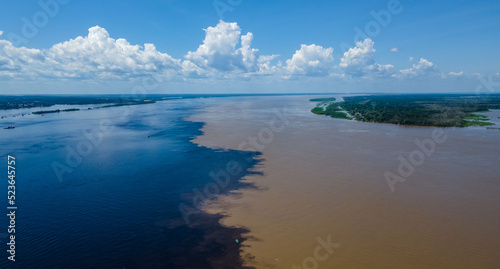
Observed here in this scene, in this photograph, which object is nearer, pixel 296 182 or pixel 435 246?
pixel 435 246

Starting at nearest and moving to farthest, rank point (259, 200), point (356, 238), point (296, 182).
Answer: point (356, 238), point (259, 200), point (296, 182)

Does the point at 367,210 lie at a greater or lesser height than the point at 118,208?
lesser

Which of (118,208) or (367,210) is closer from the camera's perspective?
(367,210)

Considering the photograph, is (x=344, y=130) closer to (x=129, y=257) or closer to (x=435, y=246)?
(x=435, y=246)

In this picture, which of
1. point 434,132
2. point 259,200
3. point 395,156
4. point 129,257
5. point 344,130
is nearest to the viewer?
point 129,257

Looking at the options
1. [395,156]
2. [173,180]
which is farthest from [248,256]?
[395,156]

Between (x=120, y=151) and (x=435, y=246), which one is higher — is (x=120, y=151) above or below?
above

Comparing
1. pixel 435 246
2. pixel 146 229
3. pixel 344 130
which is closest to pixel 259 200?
pixel 146 229
